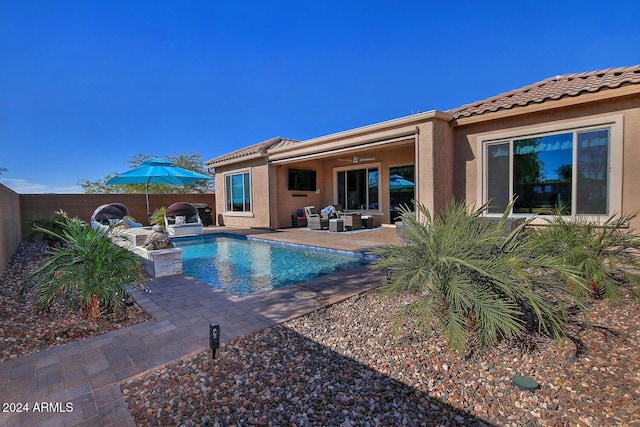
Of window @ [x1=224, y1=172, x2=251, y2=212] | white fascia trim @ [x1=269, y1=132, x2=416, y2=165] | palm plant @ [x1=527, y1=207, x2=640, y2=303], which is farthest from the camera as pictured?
window @ [x1=224, y1=172, x2=251, y2=212]

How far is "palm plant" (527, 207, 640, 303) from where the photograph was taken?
12.3 ft

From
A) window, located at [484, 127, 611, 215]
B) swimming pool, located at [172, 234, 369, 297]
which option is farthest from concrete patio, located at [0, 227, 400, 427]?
window, located at [484, 127, 611, 215]

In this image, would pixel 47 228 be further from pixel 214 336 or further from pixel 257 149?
pixel 214 336

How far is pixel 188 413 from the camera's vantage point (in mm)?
2229

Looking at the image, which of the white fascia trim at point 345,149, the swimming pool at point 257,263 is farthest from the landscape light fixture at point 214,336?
the white fascia trim at point 345,149

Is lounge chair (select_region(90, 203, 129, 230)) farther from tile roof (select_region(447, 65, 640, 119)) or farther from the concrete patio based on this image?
tile roof (select_region(447, 65, 640, 119))

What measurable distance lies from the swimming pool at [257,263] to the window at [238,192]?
14.1 feet

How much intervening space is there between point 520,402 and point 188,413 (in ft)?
8.11

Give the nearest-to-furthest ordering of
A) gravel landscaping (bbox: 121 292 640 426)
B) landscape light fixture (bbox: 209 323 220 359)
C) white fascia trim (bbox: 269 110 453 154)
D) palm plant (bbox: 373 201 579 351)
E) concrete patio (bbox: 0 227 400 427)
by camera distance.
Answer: gravel landscaping (bbox: 121 292 640 426), concrete patio (bbox: 0 227 400 427), palm plant (bbox: 373 201 579 351), landscape light fixture (bbox: 209 323 220 359), white fascia trim (bbox: 269 110 453 154)

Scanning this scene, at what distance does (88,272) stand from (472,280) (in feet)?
14.8

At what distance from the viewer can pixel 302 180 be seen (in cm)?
1539

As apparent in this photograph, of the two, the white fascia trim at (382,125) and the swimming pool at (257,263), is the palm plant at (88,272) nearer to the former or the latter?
the swimming pool at (257,263)

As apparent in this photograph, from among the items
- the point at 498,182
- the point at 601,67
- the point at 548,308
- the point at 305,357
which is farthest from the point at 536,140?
the point at 305,357

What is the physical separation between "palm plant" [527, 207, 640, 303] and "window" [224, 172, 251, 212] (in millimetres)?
13219
